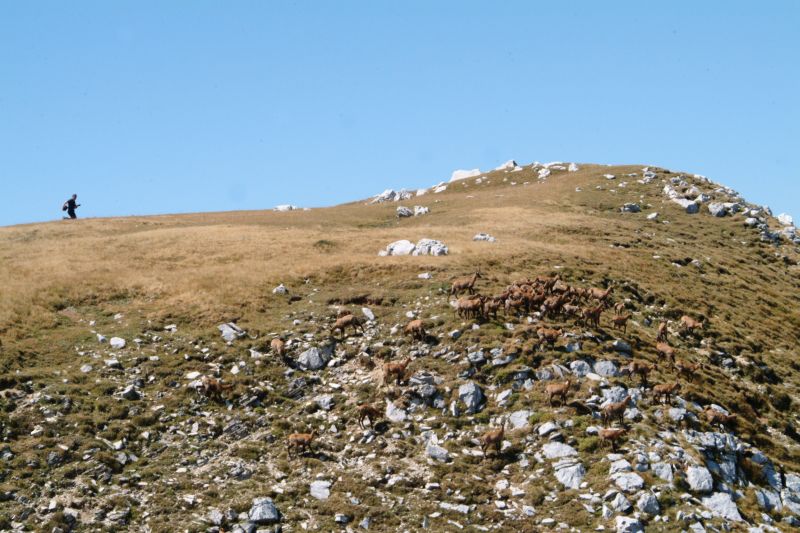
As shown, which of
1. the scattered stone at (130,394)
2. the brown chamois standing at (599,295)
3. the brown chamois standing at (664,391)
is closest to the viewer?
the brown chamois standing at (664,391)

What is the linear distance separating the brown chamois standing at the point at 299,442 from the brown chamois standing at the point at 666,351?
15.6 metres

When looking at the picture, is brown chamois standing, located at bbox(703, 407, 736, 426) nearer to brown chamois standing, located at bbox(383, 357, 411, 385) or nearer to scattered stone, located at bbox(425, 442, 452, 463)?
scattered stone, located at bbox(425, 442, 452, 463)

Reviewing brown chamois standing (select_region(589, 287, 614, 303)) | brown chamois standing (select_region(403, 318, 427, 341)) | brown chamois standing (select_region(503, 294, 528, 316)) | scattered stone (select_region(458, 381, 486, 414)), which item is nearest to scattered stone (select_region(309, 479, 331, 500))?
scattered stone (select_region(458, 381, 486, 414))

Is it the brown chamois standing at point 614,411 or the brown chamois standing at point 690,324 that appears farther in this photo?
the brown chamois standing at point 690,324

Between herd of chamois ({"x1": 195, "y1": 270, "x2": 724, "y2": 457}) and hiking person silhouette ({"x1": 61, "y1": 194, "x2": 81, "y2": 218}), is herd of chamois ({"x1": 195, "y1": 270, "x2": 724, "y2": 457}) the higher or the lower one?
the lower one

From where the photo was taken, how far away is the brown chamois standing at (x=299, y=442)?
22.2 m

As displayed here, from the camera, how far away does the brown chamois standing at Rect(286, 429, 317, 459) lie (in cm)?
2219

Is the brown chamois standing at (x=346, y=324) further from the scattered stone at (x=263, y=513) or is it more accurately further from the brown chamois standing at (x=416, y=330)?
the scattered stone at (x=263, y=513)

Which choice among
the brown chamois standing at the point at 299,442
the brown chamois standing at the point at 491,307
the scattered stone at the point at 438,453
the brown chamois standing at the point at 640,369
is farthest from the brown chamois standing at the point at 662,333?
the brown chamois standing at the point at 299,442

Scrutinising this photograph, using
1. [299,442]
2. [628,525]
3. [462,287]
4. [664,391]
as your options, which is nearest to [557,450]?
Answer: [628,525]

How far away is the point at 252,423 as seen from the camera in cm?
2422

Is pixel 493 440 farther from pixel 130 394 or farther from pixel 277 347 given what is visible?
pixel 130 394

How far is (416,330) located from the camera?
28906 millimetres

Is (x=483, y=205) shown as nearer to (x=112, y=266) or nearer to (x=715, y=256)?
(x=715, y=256)
